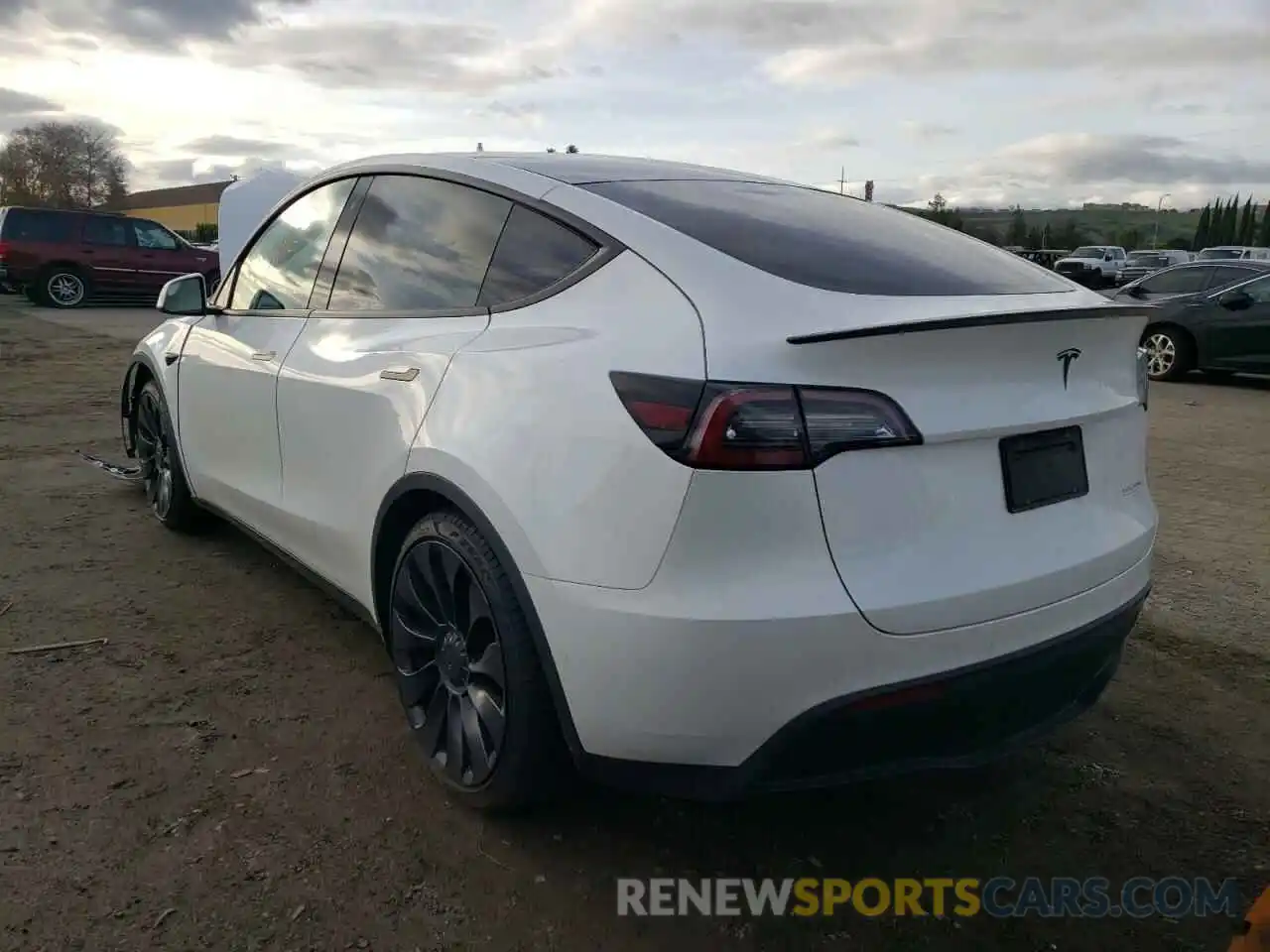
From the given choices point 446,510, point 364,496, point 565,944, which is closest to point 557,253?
point 446,510

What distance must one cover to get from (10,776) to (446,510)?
1356 millimetres

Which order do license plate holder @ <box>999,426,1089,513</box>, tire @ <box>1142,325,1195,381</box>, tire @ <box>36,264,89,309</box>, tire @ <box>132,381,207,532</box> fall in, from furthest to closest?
tire @ <box>36,264,89,309</box>, tire @ <box>1142,325,1195,381</box>, tire @ <box>132,381,207,532</box>, license plate holder @ <box>999,426,1089,513</box>

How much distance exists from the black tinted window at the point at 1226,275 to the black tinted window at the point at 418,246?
36.8 ft

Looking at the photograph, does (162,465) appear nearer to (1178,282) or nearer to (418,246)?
(418,246)

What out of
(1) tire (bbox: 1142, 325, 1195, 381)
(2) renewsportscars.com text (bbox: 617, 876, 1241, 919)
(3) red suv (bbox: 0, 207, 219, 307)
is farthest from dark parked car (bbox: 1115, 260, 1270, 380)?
(3) red suv (bbox: 0, 207, 219, 307)

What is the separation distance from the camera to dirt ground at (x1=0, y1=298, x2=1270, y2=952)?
217cm

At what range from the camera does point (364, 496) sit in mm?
2820

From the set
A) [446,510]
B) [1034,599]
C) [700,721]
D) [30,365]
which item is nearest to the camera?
[700,721]

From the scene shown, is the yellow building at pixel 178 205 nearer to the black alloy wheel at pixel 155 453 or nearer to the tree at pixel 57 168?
the tree at pixel 57 168

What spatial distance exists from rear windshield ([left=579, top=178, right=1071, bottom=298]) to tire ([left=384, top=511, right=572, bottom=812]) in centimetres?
89

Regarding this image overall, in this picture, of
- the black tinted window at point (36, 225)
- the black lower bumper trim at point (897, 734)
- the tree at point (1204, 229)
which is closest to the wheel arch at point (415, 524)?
the black lower bumper trim at point (897, 734)

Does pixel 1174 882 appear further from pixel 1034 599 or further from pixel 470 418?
pixel 470 418

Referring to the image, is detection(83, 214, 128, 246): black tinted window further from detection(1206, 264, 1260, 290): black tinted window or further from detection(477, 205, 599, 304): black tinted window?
detection(477, 205, 599, 304): black tinted window

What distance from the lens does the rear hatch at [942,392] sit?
1.92m
